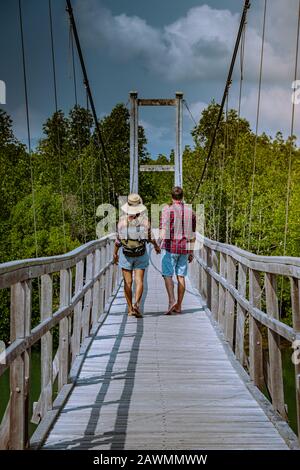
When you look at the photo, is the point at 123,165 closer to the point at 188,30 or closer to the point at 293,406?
the point at 293,406

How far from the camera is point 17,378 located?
102 inches

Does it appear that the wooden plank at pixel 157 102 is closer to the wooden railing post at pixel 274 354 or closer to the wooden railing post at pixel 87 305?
the wooden railing post at pixel 87 305

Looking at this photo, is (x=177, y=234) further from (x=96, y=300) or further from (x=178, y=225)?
(x=96, y=300)

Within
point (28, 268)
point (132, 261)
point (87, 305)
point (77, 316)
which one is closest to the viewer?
point (28, 268)

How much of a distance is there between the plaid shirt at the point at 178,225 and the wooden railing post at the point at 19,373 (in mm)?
4148

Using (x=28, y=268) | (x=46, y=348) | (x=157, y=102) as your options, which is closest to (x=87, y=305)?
(x=46, y=348)

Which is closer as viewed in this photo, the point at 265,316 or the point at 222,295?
the point at 265,316

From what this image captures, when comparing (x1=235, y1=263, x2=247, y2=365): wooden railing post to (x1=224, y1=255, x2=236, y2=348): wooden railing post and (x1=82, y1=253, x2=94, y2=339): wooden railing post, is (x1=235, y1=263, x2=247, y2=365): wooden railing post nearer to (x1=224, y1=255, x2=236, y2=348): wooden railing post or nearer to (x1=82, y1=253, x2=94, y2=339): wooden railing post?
(x1=224, y1=255, x2=236, y2=348): wooden railing post

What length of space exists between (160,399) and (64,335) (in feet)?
2.23

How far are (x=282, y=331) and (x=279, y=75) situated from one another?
2902 centimetres

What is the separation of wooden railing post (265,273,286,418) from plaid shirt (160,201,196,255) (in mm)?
3318

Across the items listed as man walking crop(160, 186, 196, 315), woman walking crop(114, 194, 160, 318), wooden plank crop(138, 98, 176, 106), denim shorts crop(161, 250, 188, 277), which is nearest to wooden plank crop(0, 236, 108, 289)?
woman walking crop(114, 194, 160, 318)

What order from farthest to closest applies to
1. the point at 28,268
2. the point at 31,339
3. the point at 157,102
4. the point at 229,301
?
the point at 157,102
the point at 229,301
the point at 31,339
the point at 28,268

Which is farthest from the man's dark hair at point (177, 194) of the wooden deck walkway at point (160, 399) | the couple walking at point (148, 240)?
the wooden deck walkway at point (160, 399)
